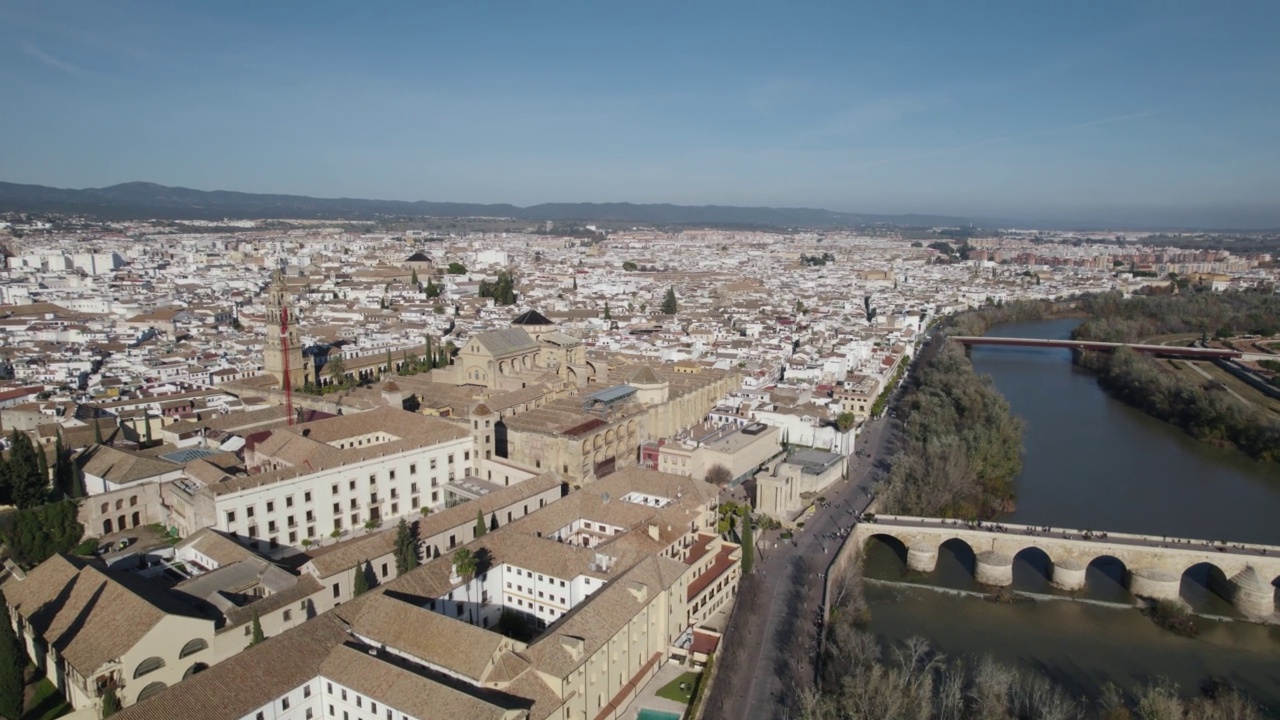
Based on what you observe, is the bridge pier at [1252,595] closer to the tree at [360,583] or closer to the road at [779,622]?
the road at [779,622]

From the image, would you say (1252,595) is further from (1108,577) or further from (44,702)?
(44,702)

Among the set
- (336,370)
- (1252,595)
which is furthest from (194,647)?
(1252,595)

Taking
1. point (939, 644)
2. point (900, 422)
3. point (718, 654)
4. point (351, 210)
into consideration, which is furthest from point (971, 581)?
point (351, 210)

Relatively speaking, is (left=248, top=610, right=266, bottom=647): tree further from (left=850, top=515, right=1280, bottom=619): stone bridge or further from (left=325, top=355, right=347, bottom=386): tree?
(left=325, top=355, right=347, bottom=386): tree

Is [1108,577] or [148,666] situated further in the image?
[1108,577]

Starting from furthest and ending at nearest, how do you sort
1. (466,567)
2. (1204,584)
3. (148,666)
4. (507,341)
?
→ 1. (507,341)
2. (1204,584)
3. (466,567)
4. (148,666)

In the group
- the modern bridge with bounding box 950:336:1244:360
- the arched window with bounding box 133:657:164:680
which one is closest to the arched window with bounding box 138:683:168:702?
the arched window with bounding box 133:657:164:680

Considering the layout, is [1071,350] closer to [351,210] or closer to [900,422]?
[900,422]

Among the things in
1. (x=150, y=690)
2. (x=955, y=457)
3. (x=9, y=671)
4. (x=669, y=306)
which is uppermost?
(x=669, y=306)
